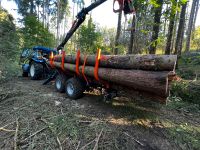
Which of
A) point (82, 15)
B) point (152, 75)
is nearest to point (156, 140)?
point (152, 75)

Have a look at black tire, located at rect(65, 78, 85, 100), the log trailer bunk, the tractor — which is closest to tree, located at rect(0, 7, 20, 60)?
the tractor

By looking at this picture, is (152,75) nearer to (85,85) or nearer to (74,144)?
(74,144)

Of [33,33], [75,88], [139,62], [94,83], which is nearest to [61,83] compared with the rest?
[75,88]

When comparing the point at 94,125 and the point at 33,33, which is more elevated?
the point at 33,33

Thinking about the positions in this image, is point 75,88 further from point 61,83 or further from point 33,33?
point 33,33

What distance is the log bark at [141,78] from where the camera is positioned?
3246mm

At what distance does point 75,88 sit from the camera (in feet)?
18.2

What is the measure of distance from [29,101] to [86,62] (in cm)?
218

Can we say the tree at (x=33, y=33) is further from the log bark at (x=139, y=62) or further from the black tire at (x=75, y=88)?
the log bark at (x=139, y=62)

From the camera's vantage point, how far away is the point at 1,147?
3.32 m

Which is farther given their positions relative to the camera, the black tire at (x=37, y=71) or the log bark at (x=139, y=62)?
the black tire at (x=37, y=71)

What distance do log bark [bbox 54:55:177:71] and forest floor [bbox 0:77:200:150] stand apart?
1.32 meters

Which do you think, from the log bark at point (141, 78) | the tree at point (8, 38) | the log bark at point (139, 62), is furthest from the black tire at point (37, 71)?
the tree at point (8, 38)

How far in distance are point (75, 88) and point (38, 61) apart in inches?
175
